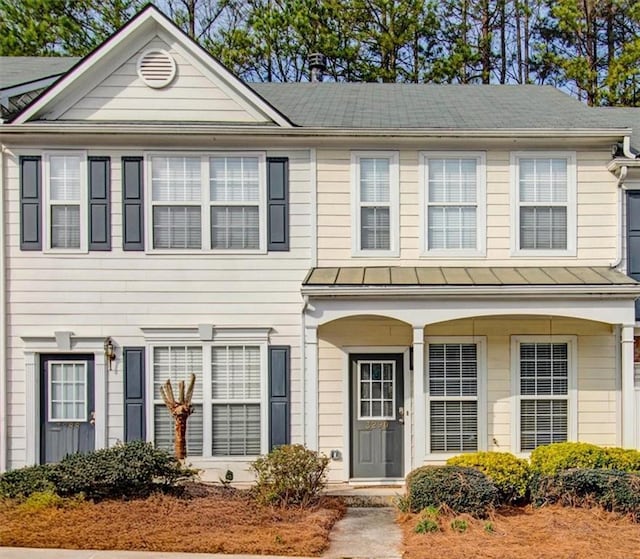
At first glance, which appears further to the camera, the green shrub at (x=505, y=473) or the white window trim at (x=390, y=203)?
the white window trim at (x=390, y=203)

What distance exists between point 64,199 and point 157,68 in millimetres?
2496

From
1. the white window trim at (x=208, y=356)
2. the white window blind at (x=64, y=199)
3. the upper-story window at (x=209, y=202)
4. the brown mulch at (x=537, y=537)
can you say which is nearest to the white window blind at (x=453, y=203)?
the upper-story window at (x=209, y=202)

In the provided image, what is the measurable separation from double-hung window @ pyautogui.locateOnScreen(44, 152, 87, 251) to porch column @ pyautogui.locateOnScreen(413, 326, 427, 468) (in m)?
5.33

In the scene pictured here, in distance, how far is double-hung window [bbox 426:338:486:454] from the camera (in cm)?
1008

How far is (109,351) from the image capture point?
9.91 metres

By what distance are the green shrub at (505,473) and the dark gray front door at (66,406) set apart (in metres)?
5.59

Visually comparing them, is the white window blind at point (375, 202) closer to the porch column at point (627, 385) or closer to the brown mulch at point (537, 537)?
the porch column at point (627, 385)

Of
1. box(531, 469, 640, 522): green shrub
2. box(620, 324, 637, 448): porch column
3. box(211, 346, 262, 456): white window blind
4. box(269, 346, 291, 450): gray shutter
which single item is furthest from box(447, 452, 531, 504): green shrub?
box(211, 346, 262, 456): white window blind

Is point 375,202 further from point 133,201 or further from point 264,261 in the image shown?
point 133,201

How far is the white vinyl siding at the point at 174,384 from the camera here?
998 centimetres

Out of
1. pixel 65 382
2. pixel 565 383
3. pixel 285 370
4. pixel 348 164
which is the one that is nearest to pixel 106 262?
pixel 65 382

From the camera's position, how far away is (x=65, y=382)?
10016 mm

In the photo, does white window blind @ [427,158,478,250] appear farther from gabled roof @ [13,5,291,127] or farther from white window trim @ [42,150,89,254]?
white window trim @ [42,150,89,254]

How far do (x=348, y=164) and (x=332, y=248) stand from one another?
134 cm
